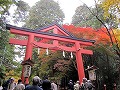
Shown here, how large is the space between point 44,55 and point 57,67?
7.94 ft

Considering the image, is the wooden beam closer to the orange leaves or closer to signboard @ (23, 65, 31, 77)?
signboard @ (23, 65, 31, 77)

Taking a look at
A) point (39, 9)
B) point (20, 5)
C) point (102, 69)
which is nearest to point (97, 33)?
point (102, 69)

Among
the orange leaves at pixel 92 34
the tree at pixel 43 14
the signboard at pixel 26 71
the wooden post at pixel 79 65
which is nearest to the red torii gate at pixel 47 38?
the wooden post at pixel 79 65

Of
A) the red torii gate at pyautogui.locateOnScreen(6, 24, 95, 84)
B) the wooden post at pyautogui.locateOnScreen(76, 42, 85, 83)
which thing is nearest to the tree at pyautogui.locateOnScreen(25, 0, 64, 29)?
the red torii gate at pyautogui.locateOnScreen(6, 24, 95, 84)

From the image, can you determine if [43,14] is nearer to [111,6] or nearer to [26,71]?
[111,6]

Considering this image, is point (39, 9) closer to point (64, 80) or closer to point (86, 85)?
point (64, 80)

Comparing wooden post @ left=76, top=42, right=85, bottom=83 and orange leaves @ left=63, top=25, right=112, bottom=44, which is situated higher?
orange leaves @ left=63, top=25, right=112, bottom=44

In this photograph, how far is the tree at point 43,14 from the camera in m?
30.2

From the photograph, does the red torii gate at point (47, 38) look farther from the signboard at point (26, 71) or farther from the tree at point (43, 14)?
the tree at point (43, 14)

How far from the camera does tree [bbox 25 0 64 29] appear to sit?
99.1 feet

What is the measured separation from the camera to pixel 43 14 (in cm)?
3195

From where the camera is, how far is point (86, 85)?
9.39 m

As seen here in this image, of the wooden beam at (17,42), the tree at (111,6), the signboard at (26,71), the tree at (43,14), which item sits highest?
the tree at (43,14)

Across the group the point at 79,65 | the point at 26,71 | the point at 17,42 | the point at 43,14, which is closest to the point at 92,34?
the point at 79,65
